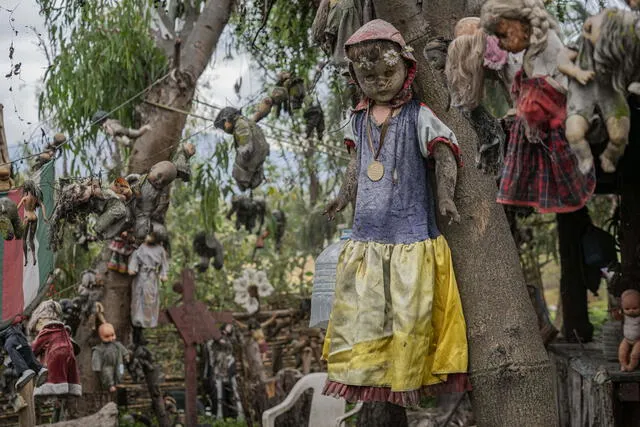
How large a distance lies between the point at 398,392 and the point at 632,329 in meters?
1.98

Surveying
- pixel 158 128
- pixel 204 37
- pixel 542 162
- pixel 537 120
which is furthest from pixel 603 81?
pixel 204 37

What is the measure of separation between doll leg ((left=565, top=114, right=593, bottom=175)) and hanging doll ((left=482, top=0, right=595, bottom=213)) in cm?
13

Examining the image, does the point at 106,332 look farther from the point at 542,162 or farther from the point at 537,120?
the point at 537,120

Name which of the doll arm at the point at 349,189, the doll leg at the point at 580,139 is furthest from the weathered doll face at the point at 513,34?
the doll arm at the point at 349,189

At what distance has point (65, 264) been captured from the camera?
1039 centimetres

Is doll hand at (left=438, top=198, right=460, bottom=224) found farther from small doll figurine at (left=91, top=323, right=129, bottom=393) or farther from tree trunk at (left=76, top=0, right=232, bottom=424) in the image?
small doll figurine at (left=91, top=323, right=129, bottom=393)

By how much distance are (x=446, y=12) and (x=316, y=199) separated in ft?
26.5

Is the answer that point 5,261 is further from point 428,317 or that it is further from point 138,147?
point 428,317

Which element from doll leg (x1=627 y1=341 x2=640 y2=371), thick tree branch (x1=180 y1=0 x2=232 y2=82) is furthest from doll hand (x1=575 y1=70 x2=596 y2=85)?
thick tree branch (x1=180 y1=0 x2=232 y2=82)

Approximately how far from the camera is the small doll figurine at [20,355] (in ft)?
20.8

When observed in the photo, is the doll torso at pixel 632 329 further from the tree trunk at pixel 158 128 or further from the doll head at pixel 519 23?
the tree trunk at pixel 158 128

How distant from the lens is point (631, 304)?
575 cm

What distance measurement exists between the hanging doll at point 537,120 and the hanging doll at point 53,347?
4396mm

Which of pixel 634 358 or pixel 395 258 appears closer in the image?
pixel 395 258
